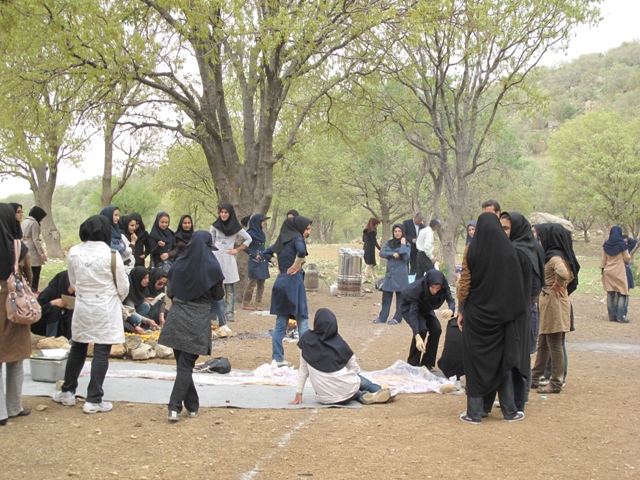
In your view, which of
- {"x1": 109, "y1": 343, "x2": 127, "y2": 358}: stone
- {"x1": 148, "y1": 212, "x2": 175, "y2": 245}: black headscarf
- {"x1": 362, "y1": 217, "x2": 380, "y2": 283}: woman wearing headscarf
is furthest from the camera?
{"x1": 362, "y1": 217, "x2": 380, "y2": 283}: woman wearing headscarf

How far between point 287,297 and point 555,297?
116 inches

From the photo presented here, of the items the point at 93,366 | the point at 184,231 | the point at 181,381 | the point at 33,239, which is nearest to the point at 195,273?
the point at 181,381

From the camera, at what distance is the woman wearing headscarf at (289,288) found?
25.8 feet

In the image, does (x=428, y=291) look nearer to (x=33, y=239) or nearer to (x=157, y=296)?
(x=157, y=296)

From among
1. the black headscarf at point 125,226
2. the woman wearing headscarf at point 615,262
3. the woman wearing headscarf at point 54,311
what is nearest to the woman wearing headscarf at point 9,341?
the woman wearing headscarf at point 54,311

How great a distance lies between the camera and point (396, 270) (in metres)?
12.0

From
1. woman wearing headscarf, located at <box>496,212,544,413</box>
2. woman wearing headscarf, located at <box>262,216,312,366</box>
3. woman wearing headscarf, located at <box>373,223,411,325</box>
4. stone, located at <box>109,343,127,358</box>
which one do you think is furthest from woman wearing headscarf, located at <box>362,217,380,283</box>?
woman wearing headscarf, located at <box>496,212,544,413</box>

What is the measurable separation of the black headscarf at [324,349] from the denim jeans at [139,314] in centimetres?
363

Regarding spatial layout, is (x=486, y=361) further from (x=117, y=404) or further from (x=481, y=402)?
(x=117, y=404)

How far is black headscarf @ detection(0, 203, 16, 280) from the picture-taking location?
5125 mm

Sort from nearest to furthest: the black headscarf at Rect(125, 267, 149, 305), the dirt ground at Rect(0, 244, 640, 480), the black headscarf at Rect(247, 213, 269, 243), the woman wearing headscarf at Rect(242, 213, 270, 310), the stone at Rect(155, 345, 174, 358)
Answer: the dirt ground at Rect(0, 244, 640, 480)
the stone at Rect(155, 345, 174, 358)
the black headscarf at Rect(125, 267, 149, 305)
the woman wearing headscarf at Rect(242, 213, 270, 310)
the black headscarf at Rect(247, 213, 269, 243)

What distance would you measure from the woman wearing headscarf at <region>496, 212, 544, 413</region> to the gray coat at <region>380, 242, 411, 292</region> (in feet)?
19.1

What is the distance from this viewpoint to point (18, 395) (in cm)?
536

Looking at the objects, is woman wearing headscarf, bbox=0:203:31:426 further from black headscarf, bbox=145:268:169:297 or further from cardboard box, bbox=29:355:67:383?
black headscarf, bbox=145:268:169:297
